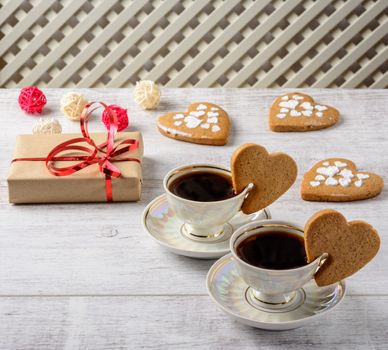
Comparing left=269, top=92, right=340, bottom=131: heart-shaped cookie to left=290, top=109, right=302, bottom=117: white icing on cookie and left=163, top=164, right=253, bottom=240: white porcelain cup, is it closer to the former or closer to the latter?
left=290, top=109, right=302, bottom=117: white icing on cookie

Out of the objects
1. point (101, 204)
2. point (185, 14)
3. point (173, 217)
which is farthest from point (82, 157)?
point (185, 14)

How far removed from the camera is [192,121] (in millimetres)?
1362

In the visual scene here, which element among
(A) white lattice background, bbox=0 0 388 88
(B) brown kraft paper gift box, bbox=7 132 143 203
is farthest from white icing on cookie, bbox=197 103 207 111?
(A) white lattice background, bbox=0 0 388 88

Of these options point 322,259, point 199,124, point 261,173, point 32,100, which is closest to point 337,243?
point 322,259

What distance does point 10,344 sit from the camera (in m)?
0.86

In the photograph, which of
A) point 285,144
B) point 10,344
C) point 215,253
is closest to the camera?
point 10,344

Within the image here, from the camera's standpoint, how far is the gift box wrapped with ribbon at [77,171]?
1135 millimetres

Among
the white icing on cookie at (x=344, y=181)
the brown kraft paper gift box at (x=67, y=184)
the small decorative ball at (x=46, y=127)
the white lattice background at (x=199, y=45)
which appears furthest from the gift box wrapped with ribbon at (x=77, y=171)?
the white lattice background at (x=199, y=45)

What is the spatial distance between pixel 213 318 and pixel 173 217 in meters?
0.24

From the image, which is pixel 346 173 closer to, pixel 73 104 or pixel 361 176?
pixel 361 176

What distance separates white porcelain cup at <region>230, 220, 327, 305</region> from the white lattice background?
180cm

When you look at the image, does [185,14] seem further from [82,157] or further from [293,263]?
[293,263]

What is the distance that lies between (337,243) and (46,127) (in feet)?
2.15

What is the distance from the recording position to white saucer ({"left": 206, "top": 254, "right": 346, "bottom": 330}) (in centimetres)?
86
